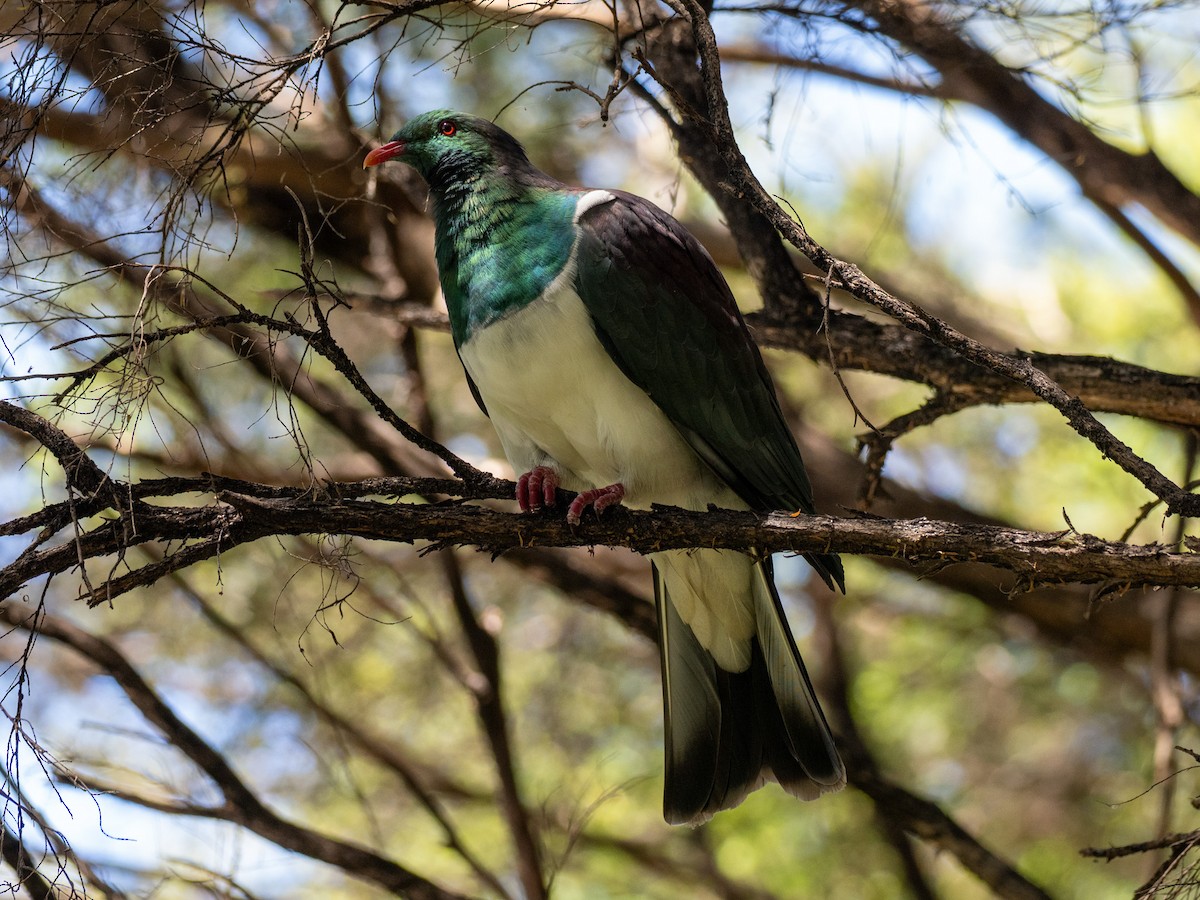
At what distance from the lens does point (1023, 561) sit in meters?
2.38

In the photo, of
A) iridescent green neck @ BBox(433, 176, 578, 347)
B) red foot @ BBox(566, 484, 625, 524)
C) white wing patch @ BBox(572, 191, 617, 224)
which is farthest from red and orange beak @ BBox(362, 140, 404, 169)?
red foot @ BBox(566, 484, 625, 524)

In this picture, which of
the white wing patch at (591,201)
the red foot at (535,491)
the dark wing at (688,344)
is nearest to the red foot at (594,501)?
the red foot at (535,491)

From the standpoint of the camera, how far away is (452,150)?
11.0 feet

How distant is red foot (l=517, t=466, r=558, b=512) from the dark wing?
336 millimetres

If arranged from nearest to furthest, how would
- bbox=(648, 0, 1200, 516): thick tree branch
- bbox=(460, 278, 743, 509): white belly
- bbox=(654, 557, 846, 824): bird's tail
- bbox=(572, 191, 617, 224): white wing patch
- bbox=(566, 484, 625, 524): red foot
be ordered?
1. bbox=(648, 0, 1200, 516): thick tree branch
2. bbox=(566, 484, 625, 524): red foot
3. bbox=(460, 278, 743, 509): white belly
4. bbox=(572, 191, 617, 224): white wing patch
5. bbox=(654, 557, 846, 824): bird's tail

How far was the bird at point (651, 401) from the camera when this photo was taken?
3014 mm

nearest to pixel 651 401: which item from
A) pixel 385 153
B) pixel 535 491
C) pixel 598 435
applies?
pixel 598 435

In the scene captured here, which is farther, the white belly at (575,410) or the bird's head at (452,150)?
the bird's head at (452,150)

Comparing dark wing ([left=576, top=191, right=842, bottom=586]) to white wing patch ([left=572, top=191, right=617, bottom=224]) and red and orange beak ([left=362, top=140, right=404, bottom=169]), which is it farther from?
red and orange beak ([left=362, top=140, right=404, bottom=169])

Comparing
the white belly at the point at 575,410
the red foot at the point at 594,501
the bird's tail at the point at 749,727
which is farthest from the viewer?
the bird's tail at the point at 749,727

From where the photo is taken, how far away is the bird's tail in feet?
10.7

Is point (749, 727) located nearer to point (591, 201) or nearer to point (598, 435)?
point (598, 435)

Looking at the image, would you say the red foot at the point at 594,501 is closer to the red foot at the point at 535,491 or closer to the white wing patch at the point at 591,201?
the red foot at the point at 535,491

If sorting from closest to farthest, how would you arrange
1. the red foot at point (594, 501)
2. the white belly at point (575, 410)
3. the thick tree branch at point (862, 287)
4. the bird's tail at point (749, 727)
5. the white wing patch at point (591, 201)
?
the thick tree branch at point (862, 287) → the red foot at point (594, 501) → the white belly at point (575, 410) → the white wing patch at point (591, 201) → the bird's tail at point (749, 727)
